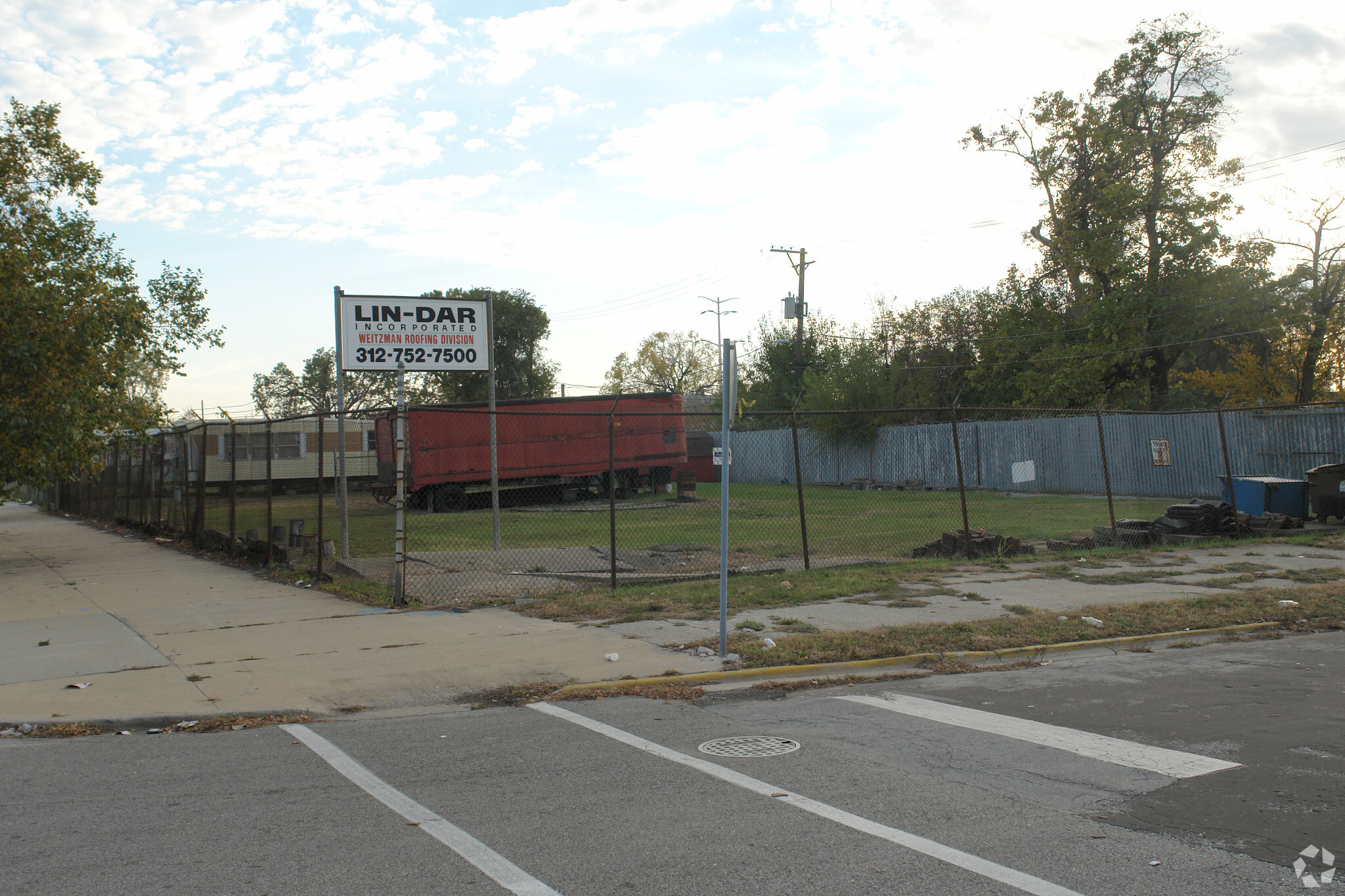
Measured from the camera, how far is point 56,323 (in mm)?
14875

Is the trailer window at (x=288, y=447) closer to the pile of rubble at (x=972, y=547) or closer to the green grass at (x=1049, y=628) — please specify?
the pile of rubble at (x=972, y=547)

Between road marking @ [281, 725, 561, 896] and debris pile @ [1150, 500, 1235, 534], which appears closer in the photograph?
road marking @ [281, 725, 561, 896]

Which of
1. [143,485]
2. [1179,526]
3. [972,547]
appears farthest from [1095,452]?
[143,485]

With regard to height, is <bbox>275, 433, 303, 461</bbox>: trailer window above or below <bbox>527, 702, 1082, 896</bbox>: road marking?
above

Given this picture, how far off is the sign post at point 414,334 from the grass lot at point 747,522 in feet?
11.0

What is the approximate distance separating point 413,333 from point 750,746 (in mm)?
10315

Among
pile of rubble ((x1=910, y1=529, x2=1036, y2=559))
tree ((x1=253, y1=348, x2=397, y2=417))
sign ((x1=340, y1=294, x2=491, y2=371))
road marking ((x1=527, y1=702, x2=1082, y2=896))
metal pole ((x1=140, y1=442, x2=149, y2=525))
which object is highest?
tree ((x1=253, y1=348, x2=397, y2=417))

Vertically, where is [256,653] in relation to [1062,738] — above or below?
above

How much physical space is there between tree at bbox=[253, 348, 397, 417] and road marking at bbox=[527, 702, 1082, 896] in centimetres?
6072

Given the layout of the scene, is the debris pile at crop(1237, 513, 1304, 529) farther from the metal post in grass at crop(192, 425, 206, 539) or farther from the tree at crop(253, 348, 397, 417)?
the tree at crop(253, 348, 397, 417)

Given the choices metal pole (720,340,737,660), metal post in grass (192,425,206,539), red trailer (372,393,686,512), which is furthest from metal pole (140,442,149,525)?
metal pole (720,340,737,660)

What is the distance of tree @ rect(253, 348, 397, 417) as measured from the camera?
78.8m

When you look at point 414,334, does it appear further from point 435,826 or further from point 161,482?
point 435,826

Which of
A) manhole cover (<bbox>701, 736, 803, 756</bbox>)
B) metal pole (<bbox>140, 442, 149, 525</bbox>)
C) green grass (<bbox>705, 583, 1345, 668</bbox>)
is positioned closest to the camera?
manhole cover (<bbox>701, 736, 803, 756</bbox>)
